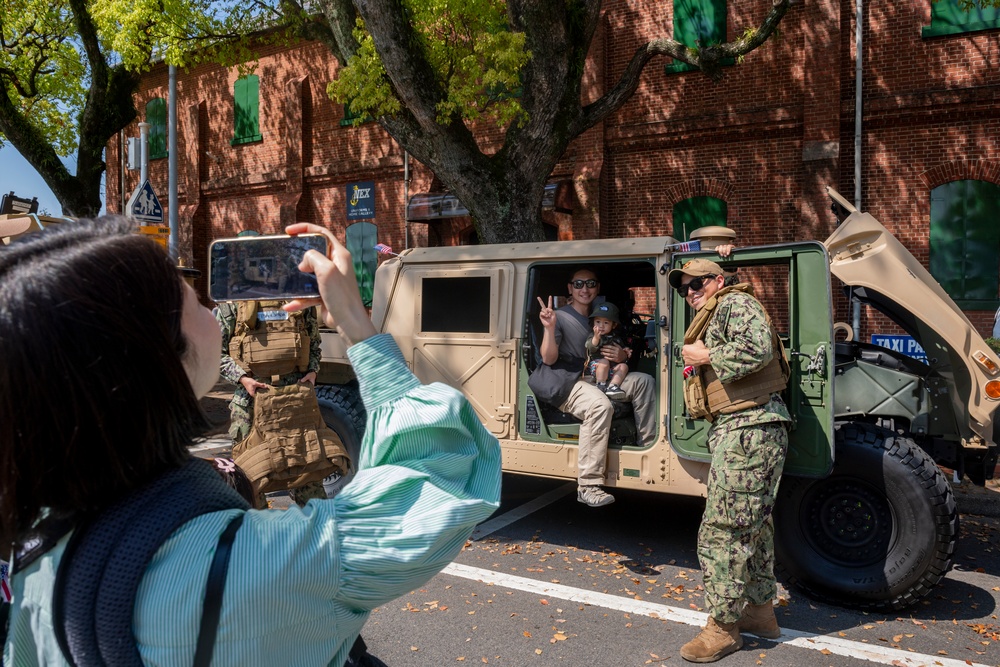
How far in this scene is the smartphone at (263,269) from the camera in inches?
57.9

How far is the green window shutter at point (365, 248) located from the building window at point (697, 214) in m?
7.10

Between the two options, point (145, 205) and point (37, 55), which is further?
point (37, 55)

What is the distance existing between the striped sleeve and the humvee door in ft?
12.2

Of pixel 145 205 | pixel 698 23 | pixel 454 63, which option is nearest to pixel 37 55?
pixel 145 205

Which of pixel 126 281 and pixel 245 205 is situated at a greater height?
pixel 245 205

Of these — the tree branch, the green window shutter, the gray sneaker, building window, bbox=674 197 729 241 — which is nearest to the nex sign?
the green window shutter

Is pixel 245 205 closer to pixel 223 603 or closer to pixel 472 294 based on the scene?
pixel 472 294

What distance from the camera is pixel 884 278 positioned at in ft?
15.8

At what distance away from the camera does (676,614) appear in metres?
4.48

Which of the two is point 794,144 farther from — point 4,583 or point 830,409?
point 4,583

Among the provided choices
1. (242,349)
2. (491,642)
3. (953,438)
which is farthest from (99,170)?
(953,438)

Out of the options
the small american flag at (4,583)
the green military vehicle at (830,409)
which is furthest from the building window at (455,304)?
the small american flag at (4,583)

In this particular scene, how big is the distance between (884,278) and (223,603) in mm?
4751

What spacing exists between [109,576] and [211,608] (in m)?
0.13
